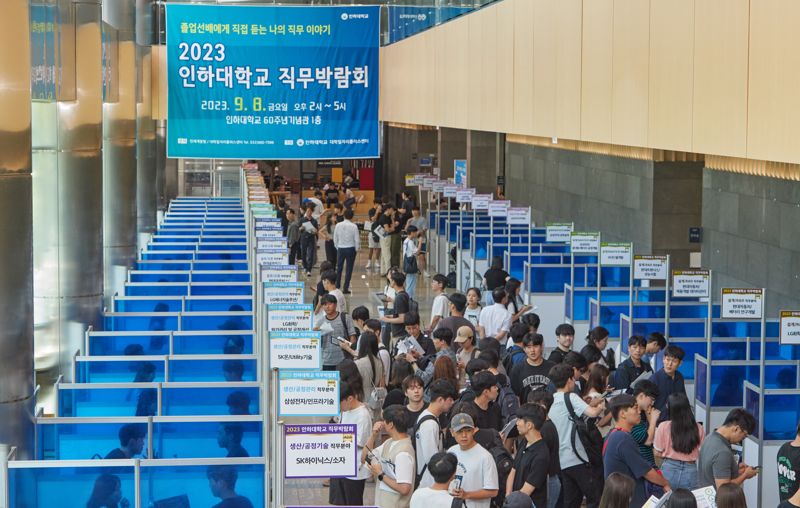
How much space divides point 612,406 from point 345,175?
4134 centimetres

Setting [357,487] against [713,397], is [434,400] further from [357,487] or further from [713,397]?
[713,397]

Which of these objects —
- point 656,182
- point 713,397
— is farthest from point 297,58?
point 713,397

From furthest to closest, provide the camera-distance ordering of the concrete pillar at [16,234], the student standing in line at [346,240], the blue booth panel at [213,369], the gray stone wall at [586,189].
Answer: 1. the student standing in line at [346,240]
2. the gray stone wall at [586,189]
3. the blue booth panel at [213,369]
4. the concrete pillar at [16,234]

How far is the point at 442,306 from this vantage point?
45.0 ft

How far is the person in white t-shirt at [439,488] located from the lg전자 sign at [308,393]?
98cm

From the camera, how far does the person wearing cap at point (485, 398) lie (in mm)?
8617

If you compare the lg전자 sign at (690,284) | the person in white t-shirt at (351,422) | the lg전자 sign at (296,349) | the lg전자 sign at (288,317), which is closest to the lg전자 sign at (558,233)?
the lg전자 sign at (690,284)

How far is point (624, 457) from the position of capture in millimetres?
7883

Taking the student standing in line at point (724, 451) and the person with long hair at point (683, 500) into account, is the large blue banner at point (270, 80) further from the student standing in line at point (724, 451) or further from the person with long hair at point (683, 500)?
the person with long hair at point (683, 500)

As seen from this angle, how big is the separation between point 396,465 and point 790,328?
13.3 ft

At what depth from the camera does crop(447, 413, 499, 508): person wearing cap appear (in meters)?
7.22

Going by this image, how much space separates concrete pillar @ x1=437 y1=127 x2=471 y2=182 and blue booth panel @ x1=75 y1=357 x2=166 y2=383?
81.7ft

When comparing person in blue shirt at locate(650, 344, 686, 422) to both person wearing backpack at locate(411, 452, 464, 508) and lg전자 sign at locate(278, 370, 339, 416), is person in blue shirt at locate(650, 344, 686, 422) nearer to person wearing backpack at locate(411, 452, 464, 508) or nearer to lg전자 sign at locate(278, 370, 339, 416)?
lg전자 sign at locate(278, 370, 339, 416)

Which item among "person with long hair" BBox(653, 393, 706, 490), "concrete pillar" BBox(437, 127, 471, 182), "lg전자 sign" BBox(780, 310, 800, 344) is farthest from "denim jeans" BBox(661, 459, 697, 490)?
"concrete pillar" BBox(437, 127, 471, 182)
